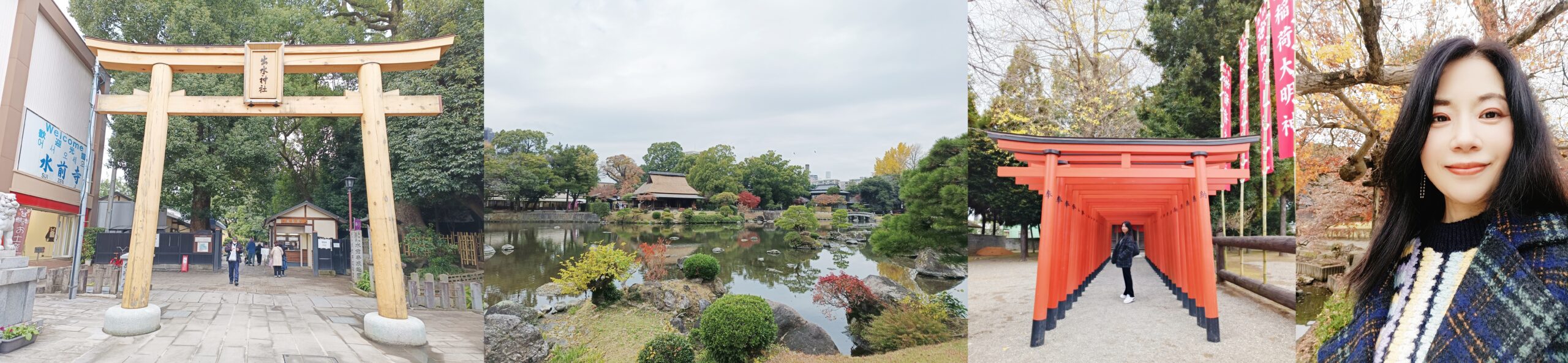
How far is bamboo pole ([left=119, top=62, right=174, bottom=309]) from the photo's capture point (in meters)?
4.08

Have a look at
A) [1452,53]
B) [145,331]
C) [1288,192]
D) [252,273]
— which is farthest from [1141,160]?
[145,331]

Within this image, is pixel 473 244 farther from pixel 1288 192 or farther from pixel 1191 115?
pixel 1288 192

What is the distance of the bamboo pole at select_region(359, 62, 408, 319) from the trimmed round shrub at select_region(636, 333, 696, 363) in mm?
1600

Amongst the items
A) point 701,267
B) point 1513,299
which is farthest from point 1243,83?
point 701,267

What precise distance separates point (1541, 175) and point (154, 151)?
5.91 m

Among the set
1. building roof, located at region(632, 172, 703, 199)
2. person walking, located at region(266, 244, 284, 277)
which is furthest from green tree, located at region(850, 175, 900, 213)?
person walking, located at region(266, 244, 284, 277)

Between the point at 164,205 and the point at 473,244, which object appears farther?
the point at 473,244

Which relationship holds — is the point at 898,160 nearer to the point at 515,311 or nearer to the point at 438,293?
the point at 515,311

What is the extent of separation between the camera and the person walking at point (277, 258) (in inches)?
178

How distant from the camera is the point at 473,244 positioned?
15.5ft

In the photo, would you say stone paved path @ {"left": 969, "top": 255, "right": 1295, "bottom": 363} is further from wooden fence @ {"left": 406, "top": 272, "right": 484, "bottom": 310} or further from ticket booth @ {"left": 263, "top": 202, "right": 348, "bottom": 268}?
ticket booth @ {"left": 263, "top": 202, "right": 348, "bottom": 268}

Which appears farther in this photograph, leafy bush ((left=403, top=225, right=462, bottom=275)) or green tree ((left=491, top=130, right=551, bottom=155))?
leafy bush ((left=403, top=225, right=462, bottom=275))

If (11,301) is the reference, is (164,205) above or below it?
above

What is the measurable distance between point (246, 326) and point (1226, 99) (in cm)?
623
